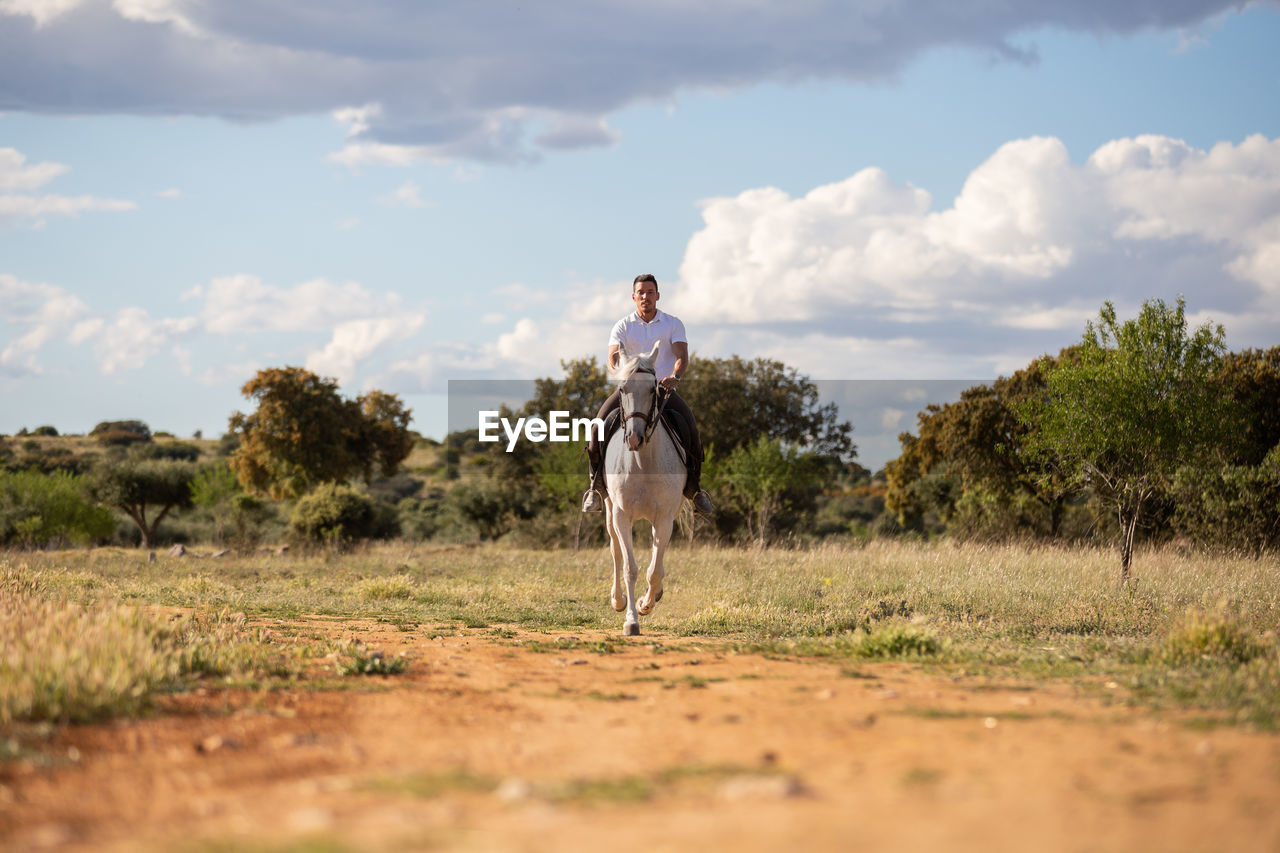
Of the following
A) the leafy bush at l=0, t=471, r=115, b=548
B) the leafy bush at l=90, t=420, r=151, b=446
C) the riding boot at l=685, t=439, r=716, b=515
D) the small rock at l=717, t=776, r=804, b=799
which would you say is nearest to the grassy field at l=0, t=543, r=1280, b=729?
the riding boot at l=685, t=439, r=716, b=515

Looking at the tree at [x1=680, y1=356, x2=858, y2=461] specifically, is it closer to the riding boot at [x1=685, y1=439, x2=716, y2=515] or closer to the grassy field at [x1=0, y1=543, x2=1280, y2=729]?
the grassy field at [x1=0, y1=543, x2=1280, y2=729]

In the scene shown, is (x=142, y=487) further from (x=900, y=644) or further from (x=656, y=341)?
(x=900, y=644)

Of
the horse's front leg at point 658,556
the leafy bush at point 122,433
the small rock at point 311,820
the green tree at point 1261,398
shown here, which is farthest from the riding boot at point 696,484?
the leafy bush at point 122,433

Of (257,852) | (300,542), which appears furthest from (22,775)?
(300,542)

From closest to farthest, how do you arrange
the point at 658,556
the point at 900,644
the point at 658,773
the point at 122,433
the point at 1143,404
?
the point at 658,773, the point at 900,644, the point at 658,556, the point at 1143,404, the point at 122,433

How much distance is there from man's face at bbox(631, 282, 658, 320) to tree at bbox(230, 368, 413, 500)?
33.2m

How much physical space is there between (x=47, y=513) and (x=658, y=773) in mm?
39565

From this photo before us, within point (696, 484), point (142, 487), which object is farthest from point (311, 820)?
point (142, 487)

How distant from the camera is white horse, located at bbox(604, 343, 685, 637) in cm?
1070

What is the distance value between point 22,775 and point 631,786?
2904mm

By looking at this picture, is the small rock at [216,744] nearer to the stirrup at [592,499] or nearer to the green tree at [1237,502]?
the stirrup at [592,499]

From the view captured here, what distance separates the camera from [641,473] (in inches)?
442

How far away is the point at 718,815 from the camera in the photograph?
12.6 feet

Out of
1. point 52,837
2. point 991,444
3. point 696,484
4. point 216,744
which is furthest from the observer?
point 991,444
